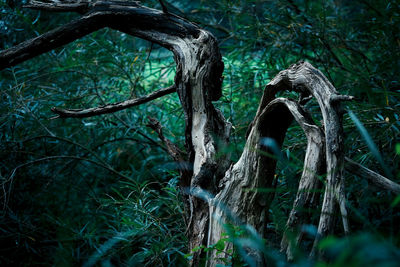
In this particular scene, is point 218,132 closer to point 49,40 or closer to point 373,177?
point 373,177

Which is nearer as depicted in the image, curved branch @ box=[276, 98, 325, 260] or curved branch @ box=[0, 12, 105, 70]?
curved branch @ box=[276, 98, 325, 260]

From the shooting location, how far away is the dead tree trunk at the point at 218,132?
0.75 metres

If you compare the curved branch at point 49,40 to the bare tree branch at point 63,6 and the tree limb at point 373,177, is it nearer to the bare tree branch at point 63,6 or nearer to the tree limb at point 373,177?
the bare tree branch at point 63,6

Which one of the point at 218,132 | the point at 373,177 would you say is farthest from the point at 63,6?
the point at 373,177

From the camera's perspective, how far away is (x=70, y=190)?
7.49 feet

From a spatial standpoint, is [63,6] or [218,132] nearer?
[218,132]

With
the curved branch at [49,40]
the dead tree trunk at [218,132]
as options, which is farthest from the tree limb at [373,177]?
the curved branch at [49,40]

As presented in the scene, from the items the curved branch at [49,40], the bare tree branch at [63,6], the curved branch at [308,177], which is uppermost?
the bare tree branch at [63,6]

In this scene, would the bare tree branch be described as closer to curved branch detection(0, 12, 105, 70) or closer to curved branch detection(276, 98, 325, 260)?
curved branch detection(0, 12, 105, 70)

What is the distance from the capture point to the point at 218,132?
1063 millimetres

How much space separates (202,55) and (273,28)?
123cm

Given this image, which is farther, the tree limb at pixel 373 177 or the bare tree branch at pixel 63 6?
the bare tree branch at pixel 63 6

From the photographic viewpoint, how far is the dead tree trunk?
2.45 ft

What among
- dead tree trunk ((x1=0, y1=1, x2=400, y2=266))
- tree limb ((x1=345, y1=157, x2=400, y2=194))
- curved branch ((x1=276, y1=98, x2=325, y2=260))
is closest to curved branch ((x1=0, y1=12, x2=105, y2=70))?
dead tree trunk ((x1=0, y1=1, x2=400, y2=266))
